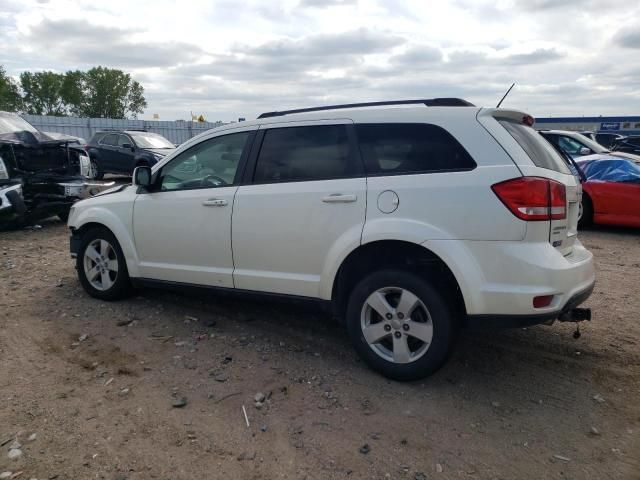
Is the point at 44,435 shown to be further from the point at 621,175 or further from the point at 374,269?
the point at 621,175

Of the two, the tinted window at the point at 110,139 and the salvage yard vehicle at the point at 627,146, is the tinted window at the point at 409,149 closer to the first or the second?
the salvage yard vehicle at the point at 627,146

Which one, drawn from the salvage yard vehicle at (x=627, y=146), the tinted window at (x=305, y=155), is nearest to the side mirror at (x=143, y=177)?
the tinted window at (x=305, y=155)

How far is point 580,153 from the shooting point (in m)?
10.6

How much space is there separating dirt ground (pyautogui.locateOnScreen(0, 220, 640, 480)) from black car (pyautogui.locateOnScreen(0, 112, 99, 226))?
13.4ft

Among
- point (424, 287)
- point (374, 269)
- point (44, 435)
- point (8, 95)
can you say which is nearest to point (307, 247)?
point (374, 269)

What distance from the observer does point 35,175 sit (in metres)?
9.14

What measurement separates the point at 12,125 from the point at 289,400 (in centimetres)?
897

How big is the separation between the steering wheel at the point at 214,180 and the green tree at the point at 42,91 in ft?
259

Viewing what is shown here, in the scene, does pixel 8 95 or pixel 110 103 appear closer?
pixel 8 95

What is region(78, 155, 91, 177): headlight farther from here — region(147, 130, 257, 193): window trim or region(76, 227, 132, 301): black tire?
region(147, 130, 257, 193): window trim

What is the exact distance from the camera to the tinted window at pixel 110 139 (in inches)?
644

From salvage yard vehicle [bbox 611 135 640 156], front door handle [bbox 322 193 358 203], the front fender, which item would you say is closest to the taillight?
front door handle [bbox 322 193 358 203]

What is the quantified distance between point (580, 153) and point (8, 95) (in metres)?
76.7

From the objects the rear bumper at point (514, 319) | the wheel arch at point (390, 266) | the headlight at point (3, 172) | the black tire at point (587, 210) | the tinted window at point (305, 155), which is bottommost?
the black tire at point (587, 210)
